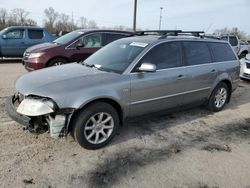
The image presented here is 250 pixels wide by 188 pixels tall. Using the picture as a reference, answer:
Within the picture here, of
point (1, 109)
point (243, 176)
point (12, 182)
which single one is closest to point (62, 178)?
point (12, 182)

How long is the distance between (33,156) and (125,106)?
1521mm

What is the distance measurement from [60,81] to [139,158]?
1583 millimetres

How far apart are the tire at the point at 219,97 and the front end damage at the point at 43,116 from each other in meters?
Result: 3.46

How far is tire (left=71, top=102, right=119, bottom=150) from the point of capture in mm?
3682

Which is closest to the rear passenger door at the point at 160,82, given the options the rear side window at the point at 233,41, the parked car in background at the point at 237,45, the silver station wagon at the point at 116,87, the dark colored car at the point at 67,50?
the silver station wagon at the point at 116,87

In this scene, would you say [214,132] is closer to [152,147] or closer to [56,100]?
[152,147]

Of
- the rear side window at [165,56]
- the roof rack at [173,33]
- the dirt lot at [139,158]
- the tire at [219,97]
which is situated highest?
Answer: the roof rack at [173,33]

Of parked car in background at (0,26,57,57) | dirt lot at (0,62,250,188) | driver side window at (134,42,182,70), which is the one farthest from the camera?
parked car in background at (0,26,57,57)

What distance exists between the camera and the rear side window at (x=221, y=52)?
5701 mm

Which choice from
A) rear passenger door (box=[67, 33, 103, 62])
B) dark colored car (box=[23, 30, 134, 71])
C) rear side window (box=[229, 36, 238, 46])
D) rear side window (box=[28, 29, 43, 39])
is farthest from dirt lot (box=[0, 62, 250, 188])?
rear side window (box=[229, 36, 238, 46])

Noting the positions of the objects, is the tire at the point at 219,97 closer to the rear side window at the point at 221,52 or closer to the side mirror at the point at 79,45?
the rear side window at the point at 221,52

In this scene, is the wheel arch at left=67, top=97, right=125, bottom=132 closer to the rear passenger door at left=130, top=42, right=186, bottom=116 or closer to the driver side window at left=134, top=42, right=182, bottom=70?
the rear passenger door at left=130, top=42, right=186, bottom=116

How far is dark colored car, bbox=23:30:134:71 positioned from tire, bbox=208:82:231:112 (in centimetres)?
474

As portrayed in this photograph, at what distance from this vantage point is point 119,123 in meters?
4.28
